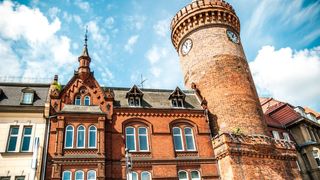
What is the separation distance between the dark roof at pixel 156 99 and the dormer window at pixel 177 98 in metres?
0.42

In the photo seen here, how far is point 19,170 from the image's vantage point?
21.9 metres

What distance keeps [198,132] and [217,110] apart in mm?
3323

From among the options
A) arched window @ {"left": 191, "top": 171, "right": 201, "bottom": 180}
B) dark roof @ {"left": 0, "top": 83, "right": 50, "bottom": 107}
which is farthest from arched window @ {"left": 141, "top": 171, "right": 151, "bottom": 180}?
dark roof @ {"left": 0, "top": 83, "right": 50, "bottom": 107}

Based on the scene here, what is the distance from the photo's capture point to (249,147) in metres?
25.5

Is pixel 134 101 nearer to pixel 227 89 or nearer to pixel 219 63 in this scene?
pixel 227 89

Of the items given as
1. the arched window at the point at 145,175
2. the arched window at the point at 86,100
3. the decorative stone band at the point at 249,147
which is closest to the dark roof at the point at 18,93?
the arched window at the point at 86,100

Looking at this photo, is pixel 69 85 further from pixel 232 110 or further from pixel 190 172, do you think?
pixel 232 110

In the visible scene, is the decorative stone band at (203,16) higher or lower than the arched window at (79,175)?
higher

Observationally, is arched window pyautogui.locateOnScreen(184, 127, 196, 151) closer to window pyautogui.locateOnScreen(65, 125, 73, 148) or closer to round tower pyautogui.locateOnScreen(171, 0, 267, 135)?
round tower pyautogui.locateOnScreen(171, 0, 267, 135)

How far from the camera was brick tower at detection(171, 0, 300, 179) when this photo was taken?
2511cm

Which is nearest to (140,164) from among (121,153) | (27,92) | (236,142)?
(121,153)

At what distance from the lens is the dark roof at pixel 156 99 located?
27812 mm

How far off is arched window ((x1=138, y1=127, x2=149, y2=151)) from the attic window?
9643 millimetres

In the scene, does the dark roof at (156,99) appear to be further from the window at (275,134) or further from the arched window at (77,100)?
the window at (275,134)
